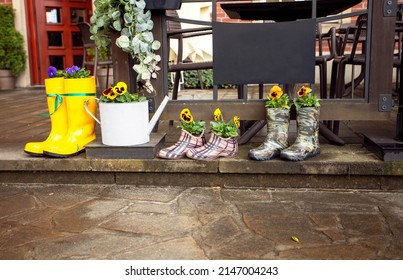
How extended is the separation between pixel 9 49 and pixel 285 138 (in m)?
5.69

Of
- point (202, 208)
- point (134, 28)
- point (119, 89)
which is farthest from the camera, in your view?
point (134, 28)

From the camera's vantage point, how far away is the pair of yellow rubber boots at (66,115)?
2309mm

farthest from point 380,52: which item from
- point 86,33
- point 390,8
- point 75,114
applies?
point 86,33

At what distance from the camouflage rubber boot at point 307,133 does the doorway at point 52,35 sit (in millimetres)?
5851

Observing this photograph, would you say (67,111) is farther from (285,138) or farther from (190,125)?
(285,138)

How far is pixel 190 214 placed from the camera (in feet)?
6.17

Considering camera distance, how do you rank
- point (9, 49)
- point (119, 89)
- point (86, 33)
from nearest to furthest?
point (119, 89), point (86, 33), point (9, 49)

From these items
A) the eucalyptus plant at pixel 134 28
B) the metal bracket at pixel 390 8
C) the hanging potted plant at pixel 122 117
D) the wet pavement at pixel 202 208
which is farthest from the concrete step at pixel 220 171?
the metal bracket at pixel 390 8

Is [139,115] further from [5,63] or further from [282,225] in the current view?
[5,63]

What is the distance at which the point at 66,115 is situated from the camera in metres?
2.38

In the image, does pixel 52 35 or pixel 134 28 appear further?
pixel 52 35

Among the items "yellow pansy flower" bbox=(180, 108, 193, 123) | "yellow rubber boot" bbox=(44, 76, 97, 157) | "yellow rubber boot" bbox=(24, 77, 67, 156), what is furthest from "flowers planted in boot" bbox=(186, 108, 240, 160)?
"yellow rubber boot" bbox=(24, 77, 67, 156)

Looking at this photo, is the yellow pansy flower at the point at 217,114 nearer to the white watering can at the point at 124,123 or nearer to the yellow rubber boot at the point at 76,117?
the white watering can at the point at 124,123

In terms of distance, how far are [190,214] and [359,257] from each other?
26.6 inches
